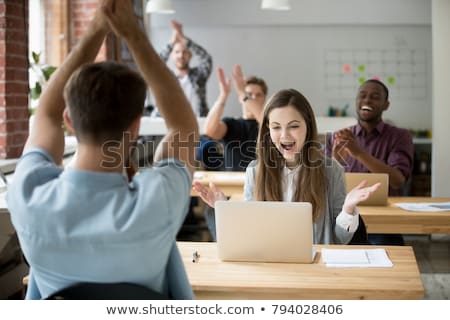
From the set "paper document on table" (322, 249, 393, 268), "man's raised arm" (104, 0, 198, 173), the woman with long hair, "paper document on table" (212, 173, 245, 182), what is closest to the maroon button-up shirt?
the woman with long hair

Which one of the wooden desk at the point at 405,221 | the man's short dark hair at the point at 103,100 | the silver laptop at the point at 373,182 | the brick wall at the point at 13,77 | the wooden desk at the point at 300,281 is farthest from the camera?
the brick wall at the point at 13,77

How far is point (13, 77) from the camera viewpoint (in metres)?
3.28

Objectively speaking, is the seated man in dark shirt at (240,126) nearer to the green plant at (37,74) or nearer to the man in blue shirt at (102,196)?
the green plant at (37,74)

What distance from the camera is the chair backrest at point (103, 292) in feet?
4.09

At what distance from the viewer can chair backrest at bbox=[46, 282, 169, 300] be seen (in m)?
1.25

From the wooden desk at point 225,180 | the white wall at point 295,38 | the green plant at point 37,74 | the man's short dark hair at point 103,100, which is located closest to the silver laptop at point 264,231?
the man's short dark hair at point 103,100

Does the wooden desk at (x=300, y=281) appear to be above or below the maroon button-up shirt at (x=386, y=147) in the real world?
below

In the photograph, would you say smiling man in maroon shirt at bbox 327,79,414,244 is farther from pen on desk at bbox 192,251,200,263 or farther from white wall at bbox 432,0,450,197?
pen on desk at bbox 192,251,200,263

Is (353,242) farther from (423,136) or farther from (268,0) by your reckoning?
(268,0)

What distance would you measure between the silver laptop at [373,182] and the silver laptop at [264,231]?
87 centimetres

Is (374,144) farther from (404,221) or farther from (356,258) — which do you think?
(356,258)

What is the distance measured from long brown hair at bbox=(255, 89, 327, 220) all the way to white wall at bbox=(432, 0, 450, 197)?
63 centimetres

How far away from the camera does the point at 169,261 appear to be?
1.34m

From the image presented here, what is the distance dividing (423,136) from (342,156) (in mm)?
1431
